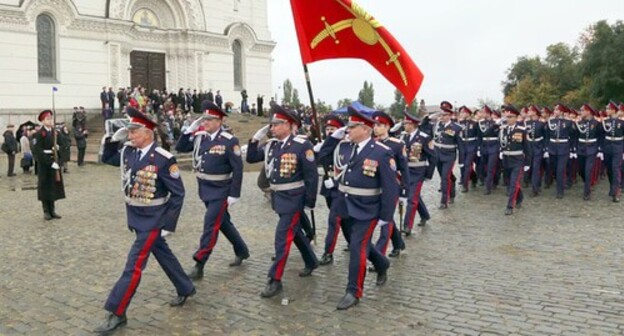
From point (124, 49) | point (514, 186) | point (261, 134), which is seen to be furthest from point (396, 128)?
point (124, 49)

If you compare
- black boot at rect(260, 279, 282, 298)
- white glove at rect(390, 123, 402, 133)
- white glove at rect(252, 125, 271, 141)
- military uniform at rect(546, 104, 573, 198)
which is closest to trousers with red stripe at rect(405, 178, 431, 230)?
white glove at rect(390, 123, 402, 133)

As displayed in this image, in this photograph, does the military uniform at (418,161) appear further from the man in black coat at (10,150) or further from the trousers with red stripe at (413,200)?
the man in black coat at (10,150)

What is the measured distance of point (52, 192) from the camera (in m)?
11.9

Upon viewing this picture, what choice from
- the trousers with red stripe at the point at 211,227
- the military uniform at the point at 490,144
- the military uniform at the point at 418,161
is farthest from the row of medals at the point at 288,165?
the military uniform at the point at 490,144

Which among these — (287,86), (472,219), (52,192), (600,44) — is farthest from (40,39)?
(287,86)

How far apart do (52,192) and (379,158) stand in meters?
7.88

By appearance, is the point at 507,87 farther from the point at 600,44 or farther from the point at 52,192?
the point at 52,192

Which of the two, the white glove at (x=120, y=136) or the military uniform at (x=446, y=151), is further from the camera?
the military uniform at (x=446, y=151)

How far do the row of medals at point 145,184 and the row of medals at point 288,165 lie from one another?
5.03 feet

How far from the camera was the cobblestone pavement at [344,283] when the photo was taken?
5.77m

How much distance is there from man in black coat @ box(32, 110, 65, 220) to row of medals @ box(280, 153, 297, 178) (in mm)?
6652

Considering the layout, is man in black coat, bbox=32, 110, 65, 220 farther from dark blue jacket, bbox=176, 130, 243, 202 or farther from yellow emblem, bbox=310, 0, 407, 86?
yellow emblem, bbox=310, 0, 407, 86

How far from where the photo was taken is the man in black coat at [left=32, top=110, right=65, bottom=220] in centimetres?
1192

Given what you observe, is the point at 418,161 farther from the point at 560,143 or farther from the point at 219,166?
the point at 560,143
